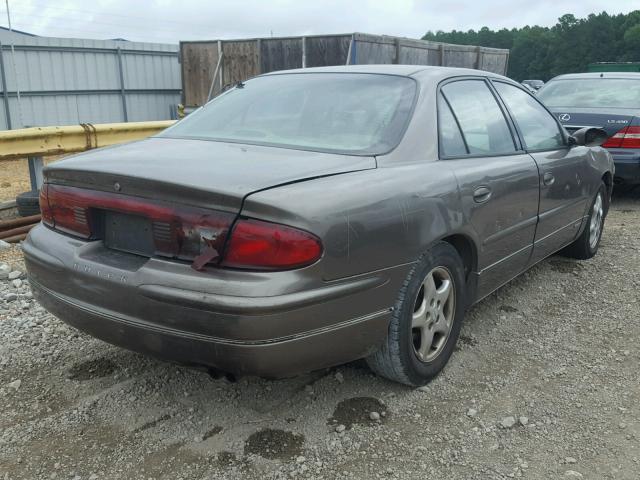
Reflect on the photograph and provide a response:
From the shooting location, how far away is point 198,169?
7.95ft

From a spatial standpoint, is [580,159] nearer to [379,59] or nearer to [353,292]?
[353,292]

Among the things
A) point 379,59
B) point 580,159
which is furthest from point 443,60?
point 580,159

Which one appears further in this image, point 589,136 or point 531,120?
point 589,136

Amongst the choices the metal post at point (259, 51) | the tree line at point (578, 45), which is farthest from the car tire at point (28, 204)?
the tree line at point (578, 45)

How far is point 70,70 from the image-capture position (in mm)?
16172

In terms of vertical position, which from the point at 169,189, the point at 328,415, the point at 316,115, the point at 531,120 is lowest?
the point at 328,415

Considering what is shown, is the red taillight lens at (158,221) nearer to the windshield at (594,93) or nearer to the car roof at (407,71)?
the car roof at (407,71)

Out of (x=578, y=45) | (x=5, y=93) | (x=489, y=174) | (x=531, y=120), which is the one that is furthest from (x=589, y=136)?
(x=578, y=45)

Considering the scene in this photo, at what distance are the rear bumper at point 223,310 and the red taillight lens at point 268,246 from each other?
0.04 metres

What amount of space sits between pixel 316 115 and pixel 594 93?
609 cm

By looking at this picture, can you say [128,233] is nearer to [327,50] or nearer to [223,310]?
[223,310]

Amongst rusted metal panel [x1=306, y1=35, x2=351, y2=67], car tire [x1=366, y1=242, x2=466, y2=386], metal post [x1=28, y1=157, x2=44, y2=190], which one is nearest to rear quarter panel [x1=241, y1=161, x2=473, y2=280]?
car tire [x1=366, y1=242, x2=466, y2=386]

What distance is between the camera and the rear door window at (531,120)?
3918 mm

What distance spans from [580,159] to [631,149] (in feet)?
10.3
